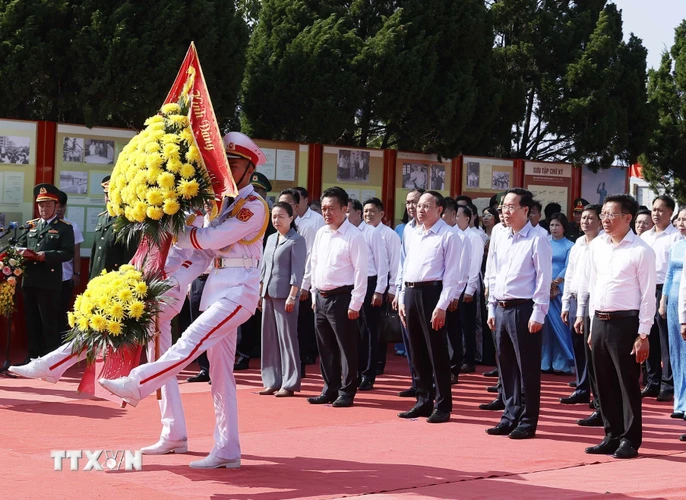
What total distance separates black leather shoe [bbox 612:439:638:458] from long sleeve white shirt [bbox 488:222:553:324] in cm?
113

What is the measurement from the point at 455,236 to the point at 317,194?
6140mm

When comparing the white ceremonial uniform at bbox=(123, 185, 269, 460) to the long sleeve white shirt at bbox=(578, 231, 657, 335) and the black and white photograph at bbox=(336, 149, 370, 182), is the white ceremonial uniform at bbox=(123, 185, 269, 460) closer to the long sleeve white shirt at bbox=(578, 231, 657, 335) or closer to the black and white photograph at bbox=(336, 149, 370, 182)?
the long sleeve white shirt at bbox=(578, 231, 657, 335)

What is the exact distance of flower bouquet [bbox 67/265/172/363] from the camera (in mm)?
6199

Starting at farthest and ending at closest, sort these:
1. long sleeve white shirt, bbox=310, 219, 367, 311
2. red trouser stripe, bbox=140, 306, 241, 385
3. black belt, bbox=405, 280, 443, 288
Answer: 1. long sleeve white shirt, bbox=310, 219, 367, 311
2. black belt, bbox=405, 280, 443, 288
3. red trouser stripe, bbox=140, 306, 241, 385

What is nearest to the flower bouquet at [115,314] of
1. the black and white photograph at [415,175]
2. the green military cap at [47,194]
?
the green military cap at [47,194]

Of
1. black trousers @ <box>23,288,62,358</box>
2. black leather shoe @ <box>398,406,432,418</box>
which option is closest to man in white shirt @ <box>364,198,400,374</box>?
black leather shoe @ <box>398,406,432,418</box>

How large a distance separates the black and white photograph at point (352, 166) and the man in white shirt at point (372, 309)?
138 inches

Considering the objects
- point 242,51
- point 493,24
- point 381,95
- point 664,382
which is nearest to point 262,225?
point 664,382

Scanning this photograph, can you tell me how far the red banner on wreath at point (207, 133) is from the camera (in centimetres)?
631

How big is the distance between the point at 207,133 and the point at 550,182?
1157cm

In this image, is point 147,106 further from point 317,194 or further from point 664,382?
→ point 664,382

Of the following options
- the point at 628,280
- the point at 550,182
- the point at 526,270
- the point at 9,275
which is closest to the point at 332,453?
the point at 526,270

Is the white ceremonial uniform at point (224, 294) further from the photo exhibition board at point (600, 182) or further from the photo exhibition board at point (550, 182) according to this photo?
the photo exhibition board at point (600, 182)

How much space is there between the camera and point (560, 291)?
12.4 metres
